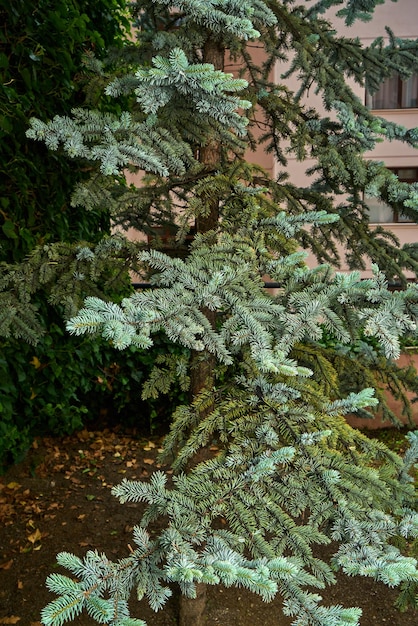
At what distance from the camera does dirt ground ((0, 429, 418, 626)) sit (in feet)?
10.2

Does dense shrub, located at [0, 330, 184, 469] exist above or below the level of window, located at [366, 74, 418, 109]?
below

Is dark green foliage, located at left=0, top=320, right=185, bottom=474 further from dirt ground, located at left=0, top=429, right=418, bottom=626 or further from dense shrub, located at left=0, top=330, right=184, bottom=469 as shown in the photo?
dirt ground, located at left=0, top=429, right=418, bottom=626

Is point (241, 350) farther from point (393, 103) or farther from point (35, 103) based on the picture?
point (393, 103)

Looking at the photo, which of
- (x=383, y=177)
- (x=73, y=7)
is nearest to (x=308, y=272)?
(x=383, y=177)

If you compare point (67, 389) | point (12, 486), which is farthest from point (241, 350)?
point (12, 486)

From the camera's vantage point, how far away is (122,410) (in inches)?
223

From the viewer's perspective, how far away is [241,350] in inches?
78.2

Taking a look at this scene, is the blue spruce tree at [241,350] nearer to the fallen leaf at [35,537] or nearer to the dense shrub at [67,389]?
the dense shrub at [67,389]

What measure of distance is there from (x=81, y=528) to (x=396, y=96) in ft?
32.9

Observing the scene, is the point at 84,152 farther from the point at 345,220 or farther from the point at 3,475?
the point at 3,475

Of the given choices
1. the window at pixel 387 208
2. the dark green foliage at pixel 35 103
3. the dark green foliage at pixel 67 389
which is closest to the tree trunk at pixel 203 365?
the dark green foliage at pixel 67 389

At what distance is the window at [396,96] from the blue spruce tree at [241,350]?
8753 millimetres

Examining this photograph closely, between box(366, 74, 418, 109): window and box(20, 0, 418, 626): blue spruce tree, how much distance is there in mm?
8753

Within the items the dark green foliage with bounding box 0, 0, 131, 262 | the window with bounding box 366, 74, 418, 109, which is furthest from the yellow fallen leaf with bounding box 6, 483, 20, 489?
the window with bounding box 366, 74, 418, 109
